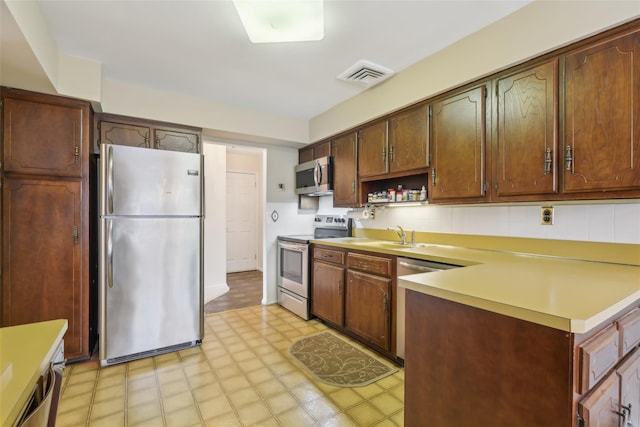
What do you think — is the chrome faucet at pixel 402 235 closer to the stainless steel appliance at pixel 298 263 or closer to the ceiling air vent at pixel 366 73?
the stainless steel appliance at pixel 298 263

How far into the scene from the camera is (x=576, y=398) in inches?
34.9

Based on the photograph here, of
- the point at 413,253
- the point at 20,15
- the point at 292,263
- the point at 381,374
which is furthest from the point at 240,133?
the point at 381,374

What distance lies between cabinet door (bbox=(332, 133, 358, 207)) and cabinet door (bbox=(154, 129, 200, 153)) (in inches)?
61.3

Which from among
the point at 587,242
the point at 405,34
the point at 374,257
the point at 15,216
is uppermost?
the point at 405,34

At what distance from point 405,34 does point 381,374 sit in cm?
245

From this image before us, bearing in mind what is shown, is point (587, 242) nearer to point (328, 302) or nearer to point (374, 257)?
point (374, 257)

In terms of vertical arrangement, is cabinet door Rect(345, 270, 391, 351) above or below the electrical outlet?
below

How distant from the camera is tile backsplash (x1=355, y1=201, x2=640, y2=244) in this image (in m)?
1.69

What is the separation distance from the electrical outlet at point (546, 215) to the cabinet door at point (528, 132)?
273mm

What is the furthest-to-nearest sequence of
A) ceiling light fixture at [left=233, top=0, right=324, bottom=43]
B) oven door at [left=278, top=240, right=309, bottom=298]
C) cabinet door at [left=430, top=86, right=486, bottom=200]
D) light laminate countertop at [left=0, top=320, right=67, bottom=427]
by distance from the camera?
oven door at [left=278, top=240, right=309, bottom=298]
cabinet door at [left=430, top=86, right=486, bottom=200]
ceiling light fixture at [left=233, top=0, right=324, bottom=43]
light laminate countertop at [left=0, top=320, right=67, bottom=427]

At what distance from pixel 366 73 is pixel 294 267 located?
88.5 inches

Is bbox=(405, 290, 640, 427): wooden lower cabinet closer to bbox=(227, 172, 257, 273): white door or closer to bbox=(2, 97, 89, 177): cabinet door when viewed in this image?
bbox=(2, 97, 89, 177): cabinet door

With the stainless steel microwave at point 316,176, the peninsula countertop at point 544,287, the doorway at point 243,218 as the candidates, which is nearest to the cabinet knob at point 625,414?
the peninsula countertop at point 544,287

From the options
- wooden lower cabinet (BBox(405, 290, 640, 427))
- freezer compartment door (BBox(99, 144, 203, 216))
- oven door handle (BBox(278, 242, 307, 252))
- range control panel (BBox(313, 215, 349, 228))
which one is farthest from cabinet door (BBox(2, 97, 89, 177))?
wooden lower cabinet (BBox(405, 290, 640, 427))
